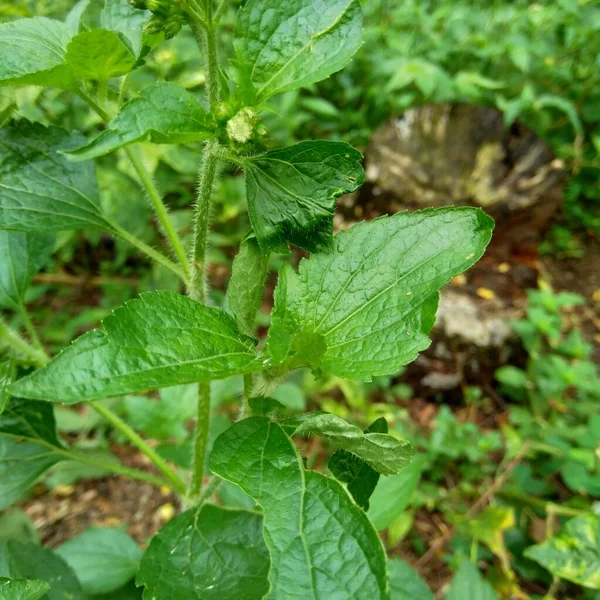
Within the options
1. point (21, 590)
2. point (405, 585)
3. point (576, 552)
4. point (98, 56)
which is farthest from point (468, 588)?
point (98, 56)

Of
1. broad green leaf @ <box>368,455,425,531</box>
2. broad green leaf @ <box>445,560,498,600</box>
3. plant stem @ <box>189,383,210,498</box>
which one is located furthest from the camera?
broad green leaf @ <box>445,560,498,600</box>

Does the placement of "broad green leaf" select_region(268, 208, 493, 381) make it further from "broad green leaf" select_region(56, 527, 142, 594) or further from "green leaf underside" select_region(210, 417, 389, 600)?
"broad green leaf" select_region(56, 527, 142, 594)

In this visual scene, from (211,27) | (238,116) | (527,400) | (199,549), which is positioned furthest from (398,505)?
(527,400)

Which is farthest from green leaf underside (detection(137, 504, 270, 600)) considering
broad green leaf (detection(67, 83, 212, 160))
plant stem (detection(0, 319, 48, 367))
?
broad green leaf (detection(67, 83, 212, 160))

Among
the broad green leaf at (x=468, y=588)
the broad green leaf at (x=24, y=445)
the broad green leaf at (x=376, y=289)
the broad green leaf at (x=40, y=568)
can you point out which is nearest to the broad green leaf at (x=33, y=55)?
the broad green leaf at (x=376, y=289)

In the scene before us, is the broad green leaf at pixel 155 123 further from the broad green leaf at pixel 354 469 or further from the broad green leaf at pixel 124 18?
the broad green leaf at pixel 354 469
